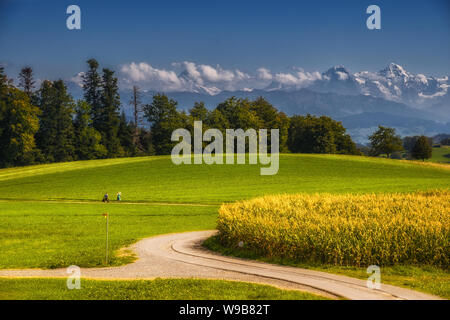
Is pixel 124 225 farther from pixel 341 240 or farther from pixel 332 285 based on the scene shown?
pixel 332 285

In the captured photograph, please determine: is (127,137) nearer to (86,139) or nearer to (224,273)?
(86,139)

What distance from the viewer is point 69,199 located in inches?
2031

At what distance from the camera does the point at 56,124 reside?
10331cm

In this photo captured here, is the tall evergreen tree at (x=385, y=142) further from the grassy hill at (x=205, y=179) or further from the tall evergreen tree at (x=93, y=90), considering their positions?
the tall evergreen tree at (x=93, y=90)

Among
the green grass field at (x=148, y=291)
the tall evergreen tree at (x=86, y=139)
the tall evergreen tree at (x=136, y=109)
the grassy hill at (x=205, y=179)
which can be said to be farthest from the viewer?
the tall evergreen tree at (x=136, y=109)

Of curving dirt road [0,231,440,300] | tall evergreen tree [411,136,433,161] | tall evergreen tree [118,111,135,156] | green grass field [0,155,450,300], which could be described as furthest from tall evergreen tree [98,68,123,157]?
tall evergreen tree [411,136,433,161]

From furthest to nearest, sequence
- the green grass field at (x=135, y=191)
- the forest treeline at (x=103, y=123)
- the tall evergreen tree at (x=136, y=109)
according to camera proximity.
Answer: the tall evergreen tree at (x=136, y=109) < the forest treeline at (x=103, y=123) < the green grass field at (x=135, y=191)

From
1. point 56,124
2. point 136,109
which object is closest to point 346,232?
point 56,124

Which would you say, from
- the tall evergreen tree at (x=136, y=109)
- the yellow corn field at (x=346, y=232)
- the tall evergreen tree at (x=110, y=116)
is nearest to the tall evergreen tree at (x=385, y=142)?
the tall evergreen tree at (x=136, y=109)

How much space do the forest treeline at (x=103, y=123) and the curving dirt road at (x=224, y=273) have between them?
82815 mm

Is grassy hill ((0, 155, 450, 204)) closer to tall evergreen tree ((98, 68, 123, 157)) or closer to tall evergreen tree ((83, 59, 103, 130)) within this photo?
tall evergreen tree ((98, 68, 123, 157))

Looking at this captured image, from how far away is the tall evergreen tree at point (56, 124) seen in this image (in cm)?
10256

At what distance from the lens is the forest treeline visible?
94625mm
